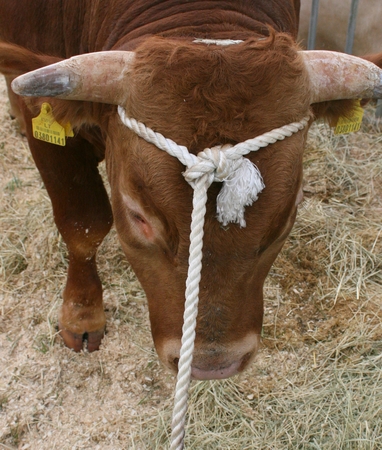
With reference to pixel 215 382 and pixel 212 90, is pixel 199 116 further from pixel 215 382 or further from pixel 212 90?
pixel 215 382

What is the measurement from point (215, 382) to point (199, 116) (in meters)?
1.71

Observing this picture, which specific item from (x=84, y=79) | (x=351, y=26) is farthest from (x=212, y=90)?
(x=351, y=26)

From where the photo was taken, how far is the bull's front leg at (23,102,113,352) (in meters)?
2.84

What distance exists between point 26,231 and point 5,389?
1288 mm

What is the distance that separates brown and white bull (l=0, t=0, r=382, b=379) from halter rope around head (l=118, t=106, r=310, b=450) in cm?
3

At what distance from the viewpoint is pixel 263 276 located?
211 cm

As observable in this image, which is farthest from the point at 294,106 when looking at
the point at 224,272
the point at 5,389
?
the point at 5,389

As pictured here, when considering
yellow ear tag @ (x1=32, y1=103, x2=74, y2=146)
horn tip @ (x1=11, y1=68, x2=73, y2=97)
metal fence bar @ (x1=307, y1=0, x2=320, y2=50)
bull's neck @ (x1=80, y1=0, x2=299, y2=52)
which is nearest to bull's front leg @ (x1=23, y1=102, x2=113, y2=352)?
yellow ear tag @ (x1=32, y1=103, x2=74, y2=146)

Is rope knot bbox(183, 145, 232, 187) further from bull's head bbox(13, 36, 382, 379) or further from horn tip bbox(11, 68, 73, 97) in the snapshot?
horn tip bbox(11, 68, 73, 97)

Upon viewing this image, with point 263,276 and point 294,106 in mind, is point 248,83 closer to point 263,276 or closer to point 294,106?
point 294,106

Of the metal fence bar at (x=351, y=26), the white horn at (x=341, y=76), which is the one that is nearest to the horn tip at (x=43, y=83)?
the white horn at (x=341, y=76)

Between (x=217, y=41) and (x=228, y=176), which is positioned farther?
(x=217, y=41)

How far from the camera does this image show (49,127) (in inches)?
87.7

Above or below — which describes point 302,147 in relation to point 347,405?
above
